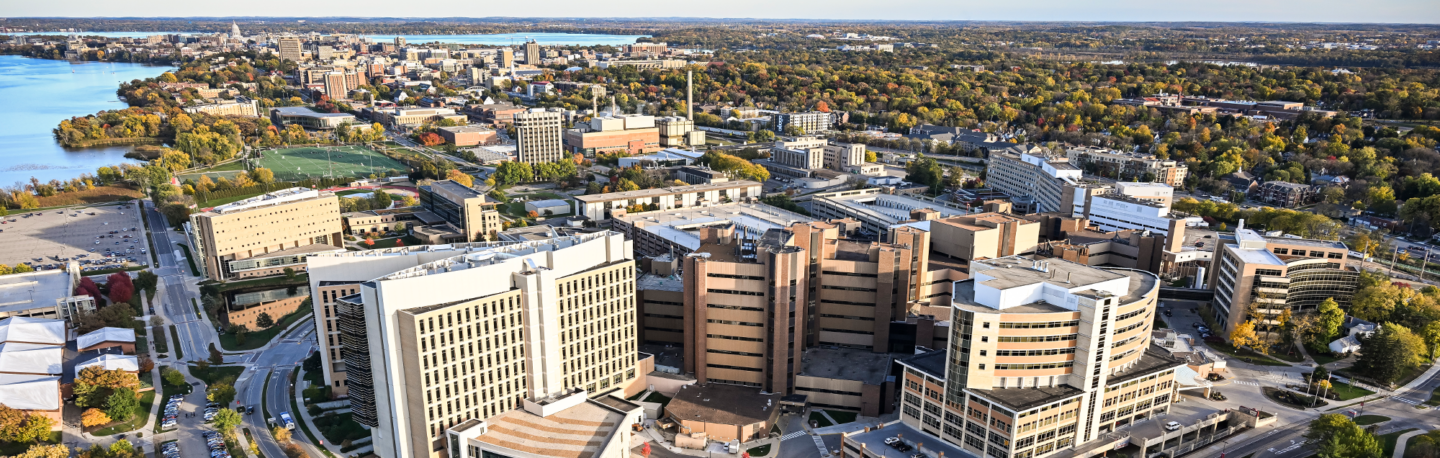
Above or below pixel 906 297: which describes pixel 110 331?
below

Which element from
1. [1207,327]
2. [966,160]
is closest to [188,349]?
[1207,327]

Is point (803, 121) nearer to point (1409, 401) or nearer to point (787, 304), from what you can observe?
point (787, 304)

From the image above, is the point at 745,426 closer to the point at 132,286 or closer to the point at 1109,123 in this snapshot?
the point at 132,286

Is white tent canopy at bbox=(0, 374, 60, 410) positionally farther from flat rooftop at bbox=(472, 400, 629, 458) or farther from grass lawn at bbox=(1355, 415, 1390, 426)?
grass lawn at bbox=(1355, 415, 1390, 426)

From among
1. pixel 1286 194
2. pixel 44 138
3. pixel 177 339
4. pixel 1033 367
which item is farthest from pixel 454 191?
pixel 44 138

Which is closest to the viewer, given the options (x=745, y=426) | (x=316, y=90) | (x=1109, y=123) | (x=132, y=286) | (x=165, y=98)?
(x=745, y=426)

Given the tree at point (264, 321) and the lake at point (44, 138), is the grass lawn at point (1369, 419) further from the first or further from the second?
the lake at point (44, 138)

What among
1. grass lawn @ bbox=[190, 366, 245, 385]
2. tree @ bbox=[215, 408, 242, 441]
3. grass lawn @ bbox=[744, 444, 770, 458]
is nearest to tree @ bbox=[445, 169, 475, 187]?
grass lawn @ bbox=[190, 366, 245, 385]
